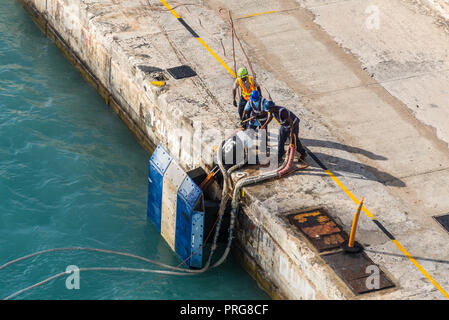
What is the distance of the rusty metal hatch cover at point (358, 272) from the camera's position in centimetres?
1527

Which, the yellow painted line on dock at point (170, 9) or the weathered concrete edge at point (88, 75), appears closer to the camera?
the weathered concrete edge at point (88, 75)

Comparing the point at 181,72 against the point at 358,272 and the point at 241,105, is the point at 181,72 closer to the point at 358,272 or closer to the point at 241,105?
the point at 241,105

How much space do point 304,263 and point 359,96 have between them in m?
6.79

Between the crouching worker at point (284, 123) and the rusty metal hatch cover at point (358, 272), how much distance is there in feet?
10.7

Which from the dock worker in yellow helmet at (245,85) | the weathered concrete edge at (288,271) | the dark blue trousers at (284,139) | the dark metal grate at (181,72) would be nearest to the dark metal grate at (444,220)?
the weathered concrete edge at (288,271)

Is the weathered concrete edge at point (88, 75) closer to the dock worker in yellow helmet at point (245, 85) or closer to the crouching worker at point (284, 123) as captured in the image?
the dock worker in yellow helmet at point (245, 85)

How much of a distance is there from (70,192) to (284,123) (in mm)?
6234

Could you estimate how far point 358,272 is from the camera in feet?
51.2

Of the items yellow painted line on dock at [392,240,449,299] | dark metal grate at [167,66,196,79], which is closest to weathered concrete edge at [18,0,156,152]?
dark metal grate at [167,66,196,79]

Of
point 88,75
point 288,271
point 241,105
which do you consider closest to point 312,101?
point 241,105

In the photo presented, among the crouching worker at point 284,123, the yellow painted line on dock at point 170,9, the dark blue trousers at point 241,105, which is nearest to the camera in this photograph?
the crouching worker at point 284,123

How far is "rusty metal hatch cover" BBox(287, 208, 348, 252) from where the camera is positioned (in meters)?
16.3

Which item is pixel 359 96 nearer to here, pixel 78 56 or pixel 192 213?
pixel 192 213

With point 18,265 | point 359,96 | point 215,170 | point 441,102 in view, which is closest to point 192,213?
point 215,170
